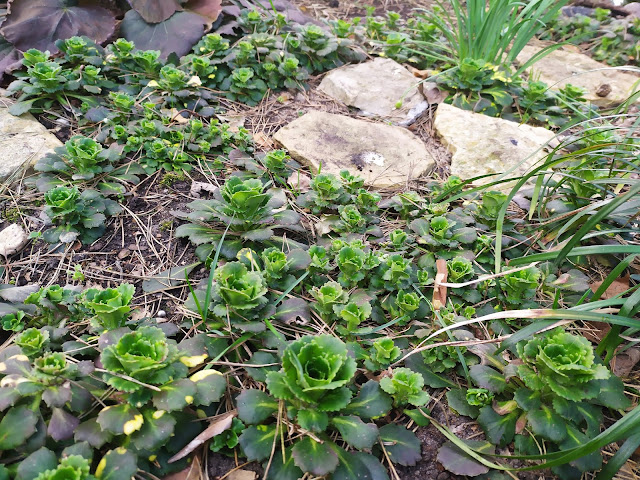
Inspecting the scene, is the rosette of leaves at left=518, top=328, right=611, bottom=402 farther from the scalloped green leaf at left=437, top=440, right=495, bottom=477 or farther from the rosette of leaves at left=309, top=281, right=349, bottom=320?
the rosette of leaves at left=309, top=281, right=349, bottom=320

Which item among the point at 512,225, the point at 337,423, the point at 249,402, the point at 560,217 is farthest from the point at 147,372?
Result: the point at 560,217

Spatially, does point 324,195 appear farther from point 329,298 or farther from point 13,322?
point 13,322

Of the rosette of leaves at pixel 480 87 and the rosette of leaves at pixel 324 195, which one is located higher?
the rosette of leaves at pixel 480 87

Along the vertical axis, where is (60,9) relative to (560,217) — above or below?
above

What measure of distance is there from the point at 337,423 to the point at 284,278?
2.31 ft

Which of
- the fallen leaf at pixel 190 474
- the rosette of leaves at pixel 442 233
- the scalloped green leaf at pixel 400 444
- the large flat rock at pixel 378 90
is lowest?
the fallen leaf at pixel 190 474

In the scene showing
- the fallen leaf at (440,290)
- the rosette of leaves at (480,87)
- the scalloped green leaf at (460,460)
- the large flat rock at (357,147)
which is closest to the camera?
the scalloped green leaf at (460,460)

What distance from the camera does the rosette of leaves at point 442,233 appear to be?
2.21 m

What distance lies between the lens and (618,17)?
5.23 metres

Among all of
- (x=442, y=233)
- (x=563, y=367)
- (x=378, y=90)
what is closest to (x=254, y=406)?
(x=563, y=367)

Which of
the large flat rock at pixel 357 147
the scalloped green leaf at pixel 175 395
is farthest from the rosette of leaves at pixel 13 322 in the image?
the large flat rock at pixel 357 147

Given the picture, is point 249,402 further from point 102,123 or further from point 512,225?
point 102,123

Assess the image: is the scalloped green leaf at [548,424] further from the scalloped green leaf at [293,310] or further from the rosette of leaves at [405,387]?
the scalloped green leaf at [293,310]

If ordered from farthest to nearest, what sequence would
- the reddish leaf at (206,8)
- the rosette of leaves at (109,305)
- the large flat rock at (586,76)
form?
the large flat rock at (586,76) → the reddish leaf at (206,8) → the rosette of leaves at (109,305)
